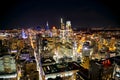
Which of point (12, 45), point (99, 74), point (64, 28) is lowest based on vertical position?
point (99, 74)

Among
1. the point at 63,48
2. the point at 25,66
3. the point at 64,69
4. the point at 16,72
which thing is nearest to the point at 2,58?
the point at 16,72

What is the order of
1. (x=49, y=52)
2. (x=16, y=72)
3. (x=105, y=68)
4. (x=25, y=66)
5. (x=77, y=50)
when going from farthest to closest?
1. (x=77, y=50)
2. (x=49, y=52)
3. (x=16, y=72)
4. (x=25, y=66)
5. (x=105, y=68)

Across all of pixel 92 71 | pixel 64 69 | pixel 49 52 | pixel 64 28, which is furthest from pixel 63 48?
pixel 64 28

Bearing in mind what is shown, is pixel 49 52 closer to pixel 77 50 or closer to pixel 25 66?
pixel 77 50

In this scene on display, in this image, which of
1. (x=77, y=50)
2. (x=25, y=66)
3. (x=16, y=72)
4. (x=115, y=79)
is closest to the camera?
(x=115, y=79)

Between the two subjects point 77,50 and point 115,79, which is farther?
point 77,50

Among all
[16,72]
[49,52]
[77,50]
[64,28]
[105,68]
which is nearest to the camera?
[105,68]

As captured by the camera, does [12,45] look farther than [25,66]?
Yes

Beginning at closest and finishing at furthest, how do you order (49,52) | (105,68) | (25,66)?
(105,68)
(25,66)
(49,52)

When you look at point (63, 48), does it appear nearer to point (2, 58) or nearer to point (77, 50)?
point (77, 50)

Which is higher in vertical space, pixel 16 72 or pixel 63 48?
pixel 63 48
